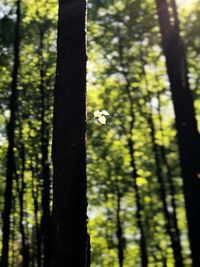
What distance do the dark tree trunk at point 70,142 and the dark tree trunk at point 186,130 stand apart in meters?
4.44

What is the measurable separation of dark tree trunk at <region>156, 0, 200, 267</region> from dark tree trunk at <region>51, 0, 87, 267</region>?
14.6 ft

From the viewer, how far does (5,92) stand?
23.1 m

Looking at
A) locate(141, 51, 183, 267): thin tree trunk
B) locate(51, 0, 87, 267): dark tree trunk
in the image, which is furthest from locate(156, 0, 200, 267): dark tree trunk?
locate(141, 51, 183, 267): thin tree trunk

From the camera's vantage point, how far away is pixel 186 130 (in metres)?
8.29

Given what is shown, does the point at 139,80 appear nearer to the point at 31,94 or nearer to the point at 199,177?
the point at 31,94

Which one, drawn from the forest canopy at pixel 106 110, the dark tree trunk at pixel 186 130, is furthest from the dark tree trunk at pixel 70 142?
the forest canopy at pixel 106 110

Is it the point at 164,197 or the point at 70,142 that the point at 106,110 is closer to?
the point at 164,197

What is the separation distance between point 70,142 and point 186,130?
4.86 m

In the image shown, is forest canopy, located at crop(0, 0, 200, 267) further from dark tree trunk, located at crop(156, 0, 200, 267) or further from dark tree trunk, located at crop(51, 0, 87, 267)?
dark tree trunk, located at crop(51, 0, 87, 267)

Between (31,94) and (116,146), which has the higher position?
(31,94)

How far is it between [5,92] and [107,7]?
7330 mm

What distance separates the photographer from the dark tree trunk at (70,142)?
3.59 metres

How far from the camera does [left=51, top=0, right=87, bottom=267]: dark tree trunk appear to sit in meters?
3.59

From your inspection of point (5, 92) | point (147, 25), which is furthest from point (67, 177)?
point (5, 92)
